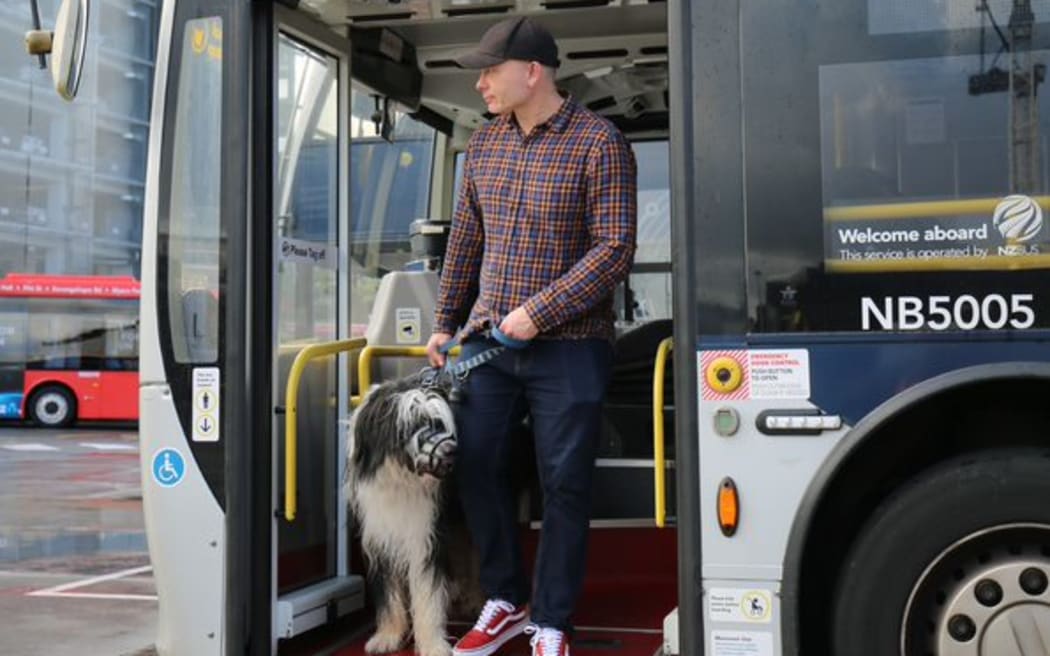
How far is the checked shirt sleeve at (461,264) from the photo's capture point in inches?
162

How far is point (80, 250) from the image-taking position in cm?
3772

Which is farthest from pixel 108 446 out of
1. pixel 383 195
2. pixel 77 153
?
pixel 77 153

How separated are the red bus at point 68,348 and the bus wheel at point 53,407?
0.02 metres

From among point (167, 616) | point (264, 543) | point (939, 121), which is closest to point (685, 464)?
point (939, 121)

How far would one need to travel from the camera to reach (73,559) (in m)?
9.17

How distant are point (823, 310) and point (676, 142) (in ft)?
2.08

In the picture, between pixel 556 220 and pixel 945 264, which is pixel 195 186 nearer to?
pixel 556 220

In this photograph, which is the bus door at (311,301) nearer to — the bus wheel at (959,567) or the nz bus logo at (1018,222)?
the bus wheel at (959,567)

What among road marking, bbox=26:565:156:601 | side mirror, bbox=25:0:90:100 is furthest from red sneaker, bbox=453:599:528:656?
road marking, bbox=26:565:156:601

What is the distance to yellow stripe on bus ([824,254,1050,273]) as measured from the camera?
9.89 feet

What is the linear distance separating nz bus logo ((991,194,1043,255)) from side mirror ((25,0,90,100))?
2869 millimetres

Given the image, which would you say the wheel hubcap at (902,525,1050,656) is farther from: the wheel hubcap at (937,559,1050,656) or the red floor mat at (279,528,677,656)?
the red floor mat at (279,528,677,656)

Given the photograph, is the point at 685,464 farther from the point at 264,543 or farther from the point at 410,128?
the point at 410,128

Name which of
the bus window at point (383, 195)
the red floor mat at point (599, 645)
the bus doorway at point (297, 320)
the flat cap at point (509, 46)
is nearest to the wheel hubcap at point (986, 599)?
the bus doorway at point (297, 320)
